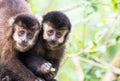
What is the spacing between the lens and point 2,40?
22.2 ft

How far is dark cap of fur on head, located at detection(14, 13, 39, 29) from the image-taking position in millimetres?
6643

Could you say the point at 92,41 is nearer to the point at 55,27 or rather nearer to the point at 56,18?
the point at 55,27

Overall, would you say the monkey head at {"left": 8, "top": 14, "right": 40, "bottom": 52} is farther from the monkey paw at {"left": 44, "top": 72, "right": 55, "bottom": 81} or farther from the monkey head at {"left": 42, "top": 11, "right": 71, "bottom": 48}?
the monkey paw at {"left": 44, "top": 72, "right": 55, "bottom": 81}

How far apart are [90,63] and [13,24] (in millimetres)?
1742

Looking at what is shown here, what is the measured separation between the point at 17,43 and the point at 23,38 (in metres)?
0.11

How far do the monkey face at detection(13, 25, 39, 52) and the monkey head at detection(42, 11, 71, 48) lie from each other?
0.14 metres

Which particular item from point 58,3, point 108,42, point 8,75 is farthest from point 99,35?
point 58,3

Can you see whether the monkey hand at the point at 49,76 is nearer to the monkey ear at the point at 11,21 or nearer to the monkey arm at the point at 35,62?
the monkey arm at the point at 35,62

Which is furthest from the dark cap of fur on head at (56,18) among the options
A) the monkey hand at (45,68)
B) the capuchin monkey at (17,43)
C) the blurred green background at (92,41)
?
the blurred green background at (92,41)

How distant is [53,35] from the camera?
6777 mm

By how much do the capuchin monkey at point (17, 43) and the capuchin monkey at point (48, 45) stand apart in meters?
0.08

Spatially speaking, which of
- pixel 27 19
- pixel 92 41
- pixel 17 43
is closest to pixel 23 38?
pixel 17 43

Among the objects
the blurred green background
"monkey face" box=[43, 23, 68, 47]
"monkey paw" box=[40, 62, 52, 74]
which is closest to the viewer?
"monkey paw" box=[40, 62, 52, 74]

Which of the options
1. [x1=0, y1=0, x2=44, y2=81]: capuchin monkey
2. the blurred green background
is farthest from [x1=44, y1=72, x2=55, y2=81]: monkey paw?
the blurred green background
